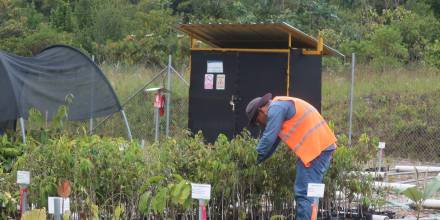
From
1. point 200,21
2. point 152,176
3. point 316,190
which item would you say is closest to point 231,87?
point 152,176

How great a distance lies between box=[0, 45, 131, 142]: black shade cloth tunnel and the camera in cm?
975

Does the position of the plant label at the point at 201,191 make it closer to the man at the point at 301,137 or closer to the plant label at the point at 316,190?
the plant label at the point at 316,190

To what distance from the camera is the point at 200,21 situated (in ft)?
80.7

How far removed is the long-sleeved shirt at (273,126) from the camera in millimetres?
Result: 6789

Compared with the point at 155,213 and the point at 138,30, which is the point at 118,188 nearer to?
the point at 155,213

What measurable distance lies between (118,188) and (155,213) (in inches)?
14.4

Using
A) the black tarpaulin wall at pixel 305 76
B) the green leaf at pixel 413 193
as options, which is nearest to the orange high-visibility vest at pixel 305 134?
the green leaf at pixel 413 193

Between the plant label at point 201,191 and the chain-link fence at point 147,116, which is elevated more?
the chain-link fence at point 147,116

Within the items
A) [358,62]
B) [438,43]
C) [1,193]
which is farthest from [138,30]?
[1,193]

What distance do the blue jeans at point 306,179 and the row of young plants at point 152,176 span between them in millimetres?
340

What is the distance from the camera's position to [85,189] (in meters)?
6.45

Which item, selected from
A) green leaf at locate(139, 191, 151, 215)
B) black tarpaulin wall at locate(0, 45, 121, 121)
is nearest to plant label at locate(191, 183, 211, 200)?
green leaf at locate(139, 191, 151, 215)

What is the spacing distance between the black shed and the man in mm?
3703

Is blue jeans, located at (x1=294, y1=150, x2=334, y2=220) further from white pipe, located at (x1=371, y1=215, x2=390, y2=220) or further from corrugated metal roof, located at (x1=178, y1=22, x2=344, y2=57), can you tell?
corrugated metal roof, located at (x1=178, y1=22, x2=344, y2=57)
